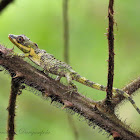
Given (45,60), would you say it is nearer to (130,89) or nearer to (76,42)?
(76,42)

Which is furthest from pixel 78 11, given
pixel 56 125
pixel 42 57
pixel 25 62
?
pixel 25 62

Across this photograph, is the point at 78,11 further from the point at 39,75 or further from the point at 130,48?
the point at 39,75

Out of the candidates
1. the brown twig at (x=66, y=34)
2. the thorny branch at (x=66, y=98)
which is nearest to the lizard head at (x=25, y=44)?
the brown twig at (x=66, y=34)

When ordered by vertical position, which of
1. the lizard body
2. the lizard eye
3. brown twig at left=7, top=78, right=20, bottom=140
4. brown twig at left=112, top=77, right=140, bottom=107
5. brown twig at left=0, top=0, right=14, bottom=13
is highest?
brown twig at left=0, top=0, right=14, bottom=13

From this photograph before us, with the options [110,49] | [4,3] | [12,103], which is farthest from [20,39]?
[110,49]

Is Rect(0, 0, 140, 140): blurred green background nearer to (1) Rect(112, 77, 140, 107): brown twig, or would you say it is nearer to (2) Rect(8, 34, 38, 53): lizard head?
(2) Rect(8, 34, 38, 53): lizard head

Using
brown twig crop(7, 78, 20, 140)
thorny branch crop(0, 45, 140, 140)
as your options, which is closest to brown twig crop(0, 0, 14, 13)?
thorny branch crop(0, 45, 140, 140)
